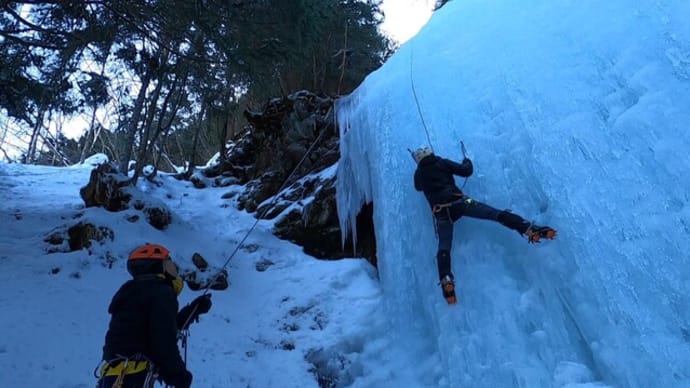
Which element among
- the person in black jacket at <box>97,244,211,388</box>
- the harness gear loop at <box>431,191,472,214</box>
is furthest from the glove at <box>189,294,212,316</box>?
the harness gear loop at <box>431,191,472,214</box>

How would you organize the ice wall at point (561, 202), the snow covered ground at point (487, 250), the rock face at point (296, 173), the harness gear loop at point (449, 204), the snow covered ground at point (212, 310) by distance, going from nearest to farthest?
the ice wall at point (561, 202) → the snow covered ground at point (487, 250) → the harness gear loop at point (449, 204) → the snow covered ground at point (212, 310) → the rock face at point (296, 173)

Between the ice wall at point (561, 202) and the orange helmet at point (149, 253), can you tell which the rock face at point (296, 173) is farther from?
the orange helmet at point (149, 253)

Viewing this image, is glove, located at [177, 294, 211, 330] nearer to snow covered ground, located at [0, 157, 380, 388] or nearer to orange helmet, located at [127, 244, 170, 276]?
orange helmet, located at [127, 244, 170, 276]

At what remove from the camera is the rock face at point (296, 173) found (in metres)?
8.01

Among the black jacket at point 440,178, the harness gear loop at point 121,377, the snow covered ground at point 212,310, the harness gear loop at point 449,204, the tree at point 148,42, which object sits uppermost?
the tree at point 148,42

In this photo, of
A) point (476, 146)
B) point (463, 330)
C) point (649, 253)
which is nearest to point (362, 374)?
point (463, 330)

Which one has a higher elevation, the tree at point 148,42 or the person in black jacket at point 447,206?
the tree at point 148,42

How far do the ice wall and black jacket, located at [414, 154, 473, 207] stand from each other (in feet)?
0.68

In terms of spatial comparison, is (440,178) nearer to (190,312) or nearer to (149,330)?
(190,312)

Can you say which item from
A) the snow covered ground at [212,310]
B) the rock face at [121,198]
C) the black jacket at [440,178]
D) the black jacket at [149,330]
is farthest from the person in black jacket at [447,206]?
the rock face at [121,198]

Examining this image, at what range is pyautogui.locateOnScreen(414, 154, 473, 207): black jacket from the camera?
4074mm

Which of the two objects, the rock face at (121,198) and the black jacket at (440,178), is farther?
the rock face at (121,198)

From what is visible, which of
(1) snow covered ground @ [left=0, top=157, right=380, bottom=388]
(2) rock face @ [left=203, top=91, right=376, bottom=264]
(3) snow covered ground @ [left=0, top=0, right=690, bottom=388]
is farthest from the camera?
(2) rock face @ [left=203, top=91, right=376, bottom=264]

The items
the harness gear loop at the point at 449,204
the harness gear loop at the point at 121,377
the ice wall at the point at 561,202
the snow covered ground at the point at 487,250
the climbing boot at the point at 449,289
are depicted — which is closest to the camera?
the harness gear loop at the point at 121,377
